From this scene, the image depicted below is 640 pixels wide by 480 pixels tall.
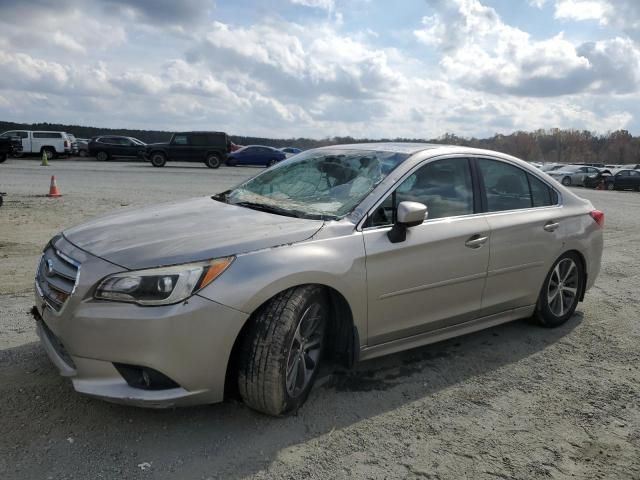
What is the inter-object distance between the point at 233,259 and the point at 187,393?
0.73 meters

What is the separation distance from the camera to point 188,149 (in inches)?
1209

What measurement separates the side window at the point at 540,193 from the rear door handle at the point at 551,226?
7.6 inches

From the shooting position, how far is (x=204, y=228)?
3.25m

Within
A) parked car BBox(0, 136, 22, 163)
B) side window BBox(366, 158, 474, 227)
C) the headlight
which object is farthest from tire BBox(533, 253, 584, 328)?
parked car BBox(0, 136, 22, 163)

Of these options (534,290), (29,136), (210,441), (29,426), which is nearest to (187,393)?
(210,441)

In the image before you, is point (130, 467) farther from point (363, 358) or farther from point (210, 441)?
point (363, 358)

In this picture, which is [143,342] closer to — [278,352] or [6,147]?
[278,352]

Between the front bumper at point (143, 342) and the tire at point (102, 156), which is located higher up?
the tire at point (102, 156)

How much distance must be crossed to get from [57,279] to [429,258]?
91.2 inches

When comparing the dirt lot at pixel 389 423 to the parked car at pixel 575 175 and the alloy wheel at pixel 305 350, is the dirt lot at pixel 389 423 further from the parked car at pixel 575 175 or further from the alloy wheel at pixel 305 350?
the parked car at pixel 575 175

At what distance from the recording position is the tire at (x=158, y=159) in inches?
1201

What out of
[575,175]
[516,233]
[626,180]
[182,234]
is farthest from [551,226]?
[575,175]

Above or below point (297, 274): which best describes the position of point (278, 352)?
below

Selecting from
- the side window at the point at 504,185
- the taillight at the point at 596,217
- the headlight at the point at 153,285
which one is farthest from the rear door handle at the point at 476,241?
the headlight at the point at 153,285
